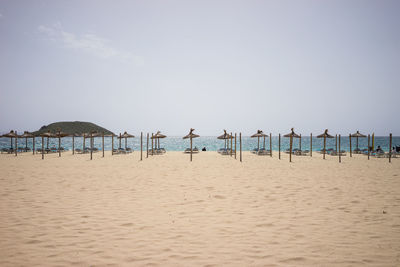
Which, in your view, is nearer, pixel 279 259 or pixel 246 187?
pixel 279 259

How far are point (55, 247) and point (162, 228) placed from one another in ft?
5.44

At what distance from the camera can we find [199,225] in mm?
4359

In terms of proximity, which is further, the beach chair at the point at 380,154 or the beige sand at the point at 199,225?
the beach chair at the point at 380,154

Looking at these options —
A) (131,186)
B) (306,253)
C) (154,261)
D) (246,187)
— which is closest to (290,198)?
(246,187)

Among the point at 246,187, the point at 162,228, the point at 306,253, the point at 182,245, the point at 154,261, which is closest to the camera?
the point at 154,261

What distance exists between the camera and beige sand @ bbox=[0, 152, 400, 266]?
3143mm

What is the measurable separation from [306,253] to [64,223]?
4264mm

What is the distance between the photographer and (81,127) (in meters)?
121

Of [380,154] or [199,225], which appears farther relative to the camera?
[380,154]

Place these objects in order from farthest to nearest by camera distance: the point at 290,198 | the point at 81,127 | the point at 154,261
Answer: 1. the point at 81,127
2. the point at 290,198
3. the point at 154,261

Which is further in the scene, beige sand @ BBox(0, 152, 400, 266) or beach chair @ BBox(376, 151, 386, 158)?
beach chair @ BBox(376, 151, 386, 158)

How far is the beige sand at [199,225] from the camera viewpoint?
3143 millimetres

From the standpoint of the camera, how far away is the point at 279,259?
10.1ft

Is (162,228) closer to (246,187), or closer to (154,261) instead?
(154,261)
